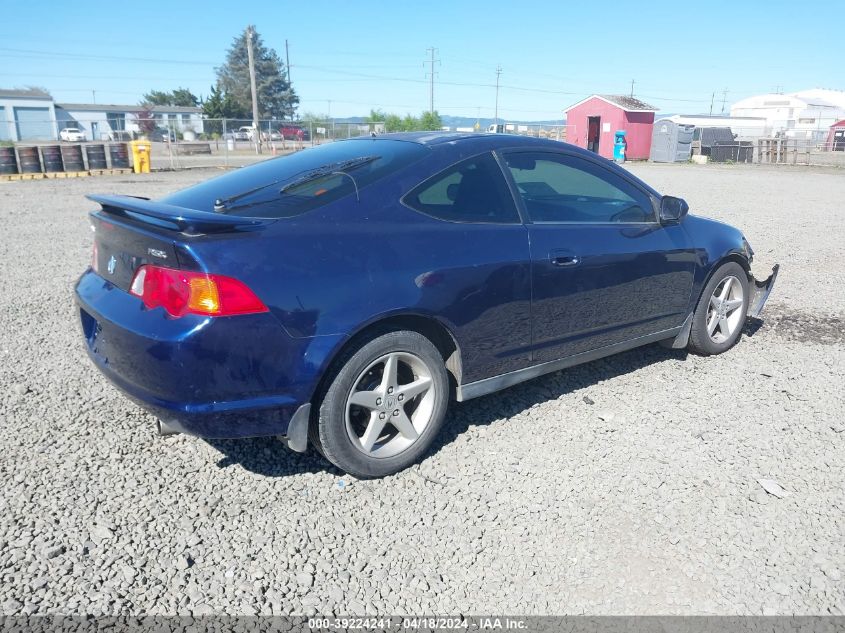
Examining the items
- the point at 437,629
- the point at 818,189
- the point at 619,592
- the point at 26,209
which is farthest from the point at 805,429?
the point at 818,189

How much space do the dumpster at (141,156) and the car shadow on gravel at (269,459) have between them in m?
23.8

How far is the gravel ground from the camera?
256 cm

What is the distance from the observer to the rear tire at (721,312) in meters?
4.82

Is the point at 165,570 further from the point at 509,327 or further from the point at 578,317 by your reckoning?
the point at 578,317

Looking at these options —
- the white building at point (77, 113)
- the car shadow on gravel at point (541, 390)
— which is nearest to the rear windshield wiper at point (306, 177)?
the car shadow on gravel at point (541, 390)

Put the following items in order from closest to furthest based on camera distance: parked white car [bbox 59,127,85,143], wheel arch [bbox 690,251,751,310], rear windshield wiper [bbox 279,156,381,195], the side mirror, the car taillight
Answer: the car taillight < rear windshield wiper [bbox 279,156,381,195] < the side mirror < wheel arch [bbox 690,251,751,310] < parked white car [bbox 59,127,85,143]

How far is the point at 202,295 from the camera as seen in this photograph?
2709 mm

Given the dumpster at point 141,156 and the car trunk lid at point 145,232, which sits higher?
the car trunk lid at point 145,232

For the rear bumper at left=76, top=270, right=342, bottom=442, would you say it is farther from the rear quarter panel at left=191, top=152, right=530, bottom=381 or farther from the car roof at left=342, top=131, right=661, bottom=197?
the car roof at left=342, top=131, right=661, bottom=197

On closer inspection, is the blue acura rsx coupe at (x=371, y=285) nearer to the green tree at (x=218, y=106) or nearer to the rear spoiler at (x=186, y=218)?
the rear spoiler at (x=186, y=218)

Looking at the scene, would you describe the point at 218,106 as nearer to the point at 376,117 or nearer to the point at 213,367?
the point at 376,117

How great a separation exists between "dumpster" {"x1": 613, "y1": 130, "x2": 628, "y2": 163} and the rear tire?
34138 mm

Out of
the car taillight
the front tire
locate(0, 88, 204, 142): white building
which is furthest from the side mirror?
locate(0, 88, 204, 142): white building

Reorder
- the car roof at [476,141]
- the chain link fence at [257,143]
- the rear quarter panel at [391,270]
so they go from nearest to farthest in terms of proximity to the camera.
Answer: the rear quarter panel at [391,270], the car roof at [476,141], the chain link fence at [257,143]
